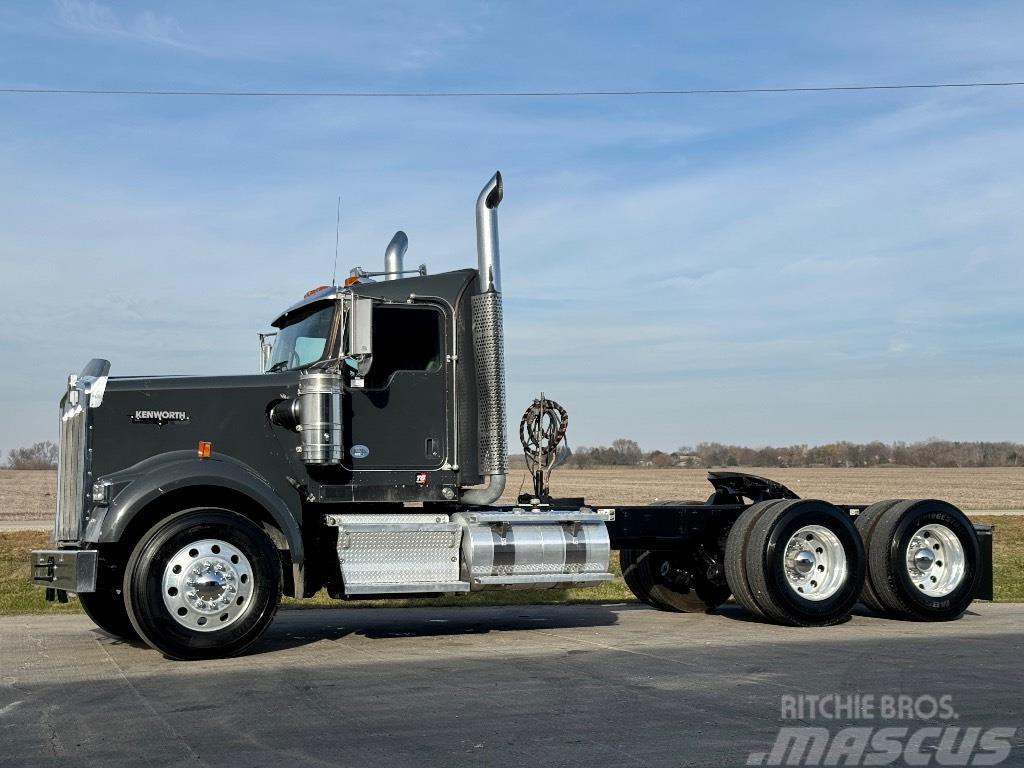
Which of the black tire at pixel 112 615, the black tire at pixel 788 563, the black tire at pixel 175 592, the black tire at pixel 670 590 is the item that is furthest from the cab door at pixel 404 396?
the black tire at pixel 670 590

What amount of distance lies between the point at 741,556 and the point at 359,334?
4.27m

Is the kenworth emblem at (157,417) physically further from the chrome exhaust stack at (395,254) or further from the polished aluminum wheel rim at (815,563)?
the polished aluminum wheel rim at (815,563)

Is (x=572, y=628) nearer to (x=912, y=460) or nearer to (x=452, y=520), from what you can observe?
(x=452, y=520)

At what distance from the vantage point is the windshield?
10477 millimetres

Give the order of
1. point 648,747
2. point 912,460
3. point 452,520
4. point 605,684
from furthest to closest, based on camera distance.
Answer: point 912,460 → point 452,520 → point 605,684 → point 648,747

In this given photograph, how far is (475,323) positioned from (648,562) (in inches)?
151

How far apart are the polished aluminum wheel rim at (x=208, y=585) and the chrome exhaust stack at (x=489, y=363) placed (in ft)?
7.66

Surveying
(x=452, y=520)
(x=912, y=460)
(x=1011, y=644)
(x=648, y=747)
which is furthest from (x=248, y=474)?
Answer: (x=912, y=460)

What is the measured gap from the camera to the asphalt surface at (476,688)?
6.06 m

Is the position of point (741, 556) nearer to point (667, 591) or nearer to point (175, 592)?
point (667, 591)

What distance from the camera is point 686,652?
944 cm

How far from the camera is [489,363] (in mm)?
10617

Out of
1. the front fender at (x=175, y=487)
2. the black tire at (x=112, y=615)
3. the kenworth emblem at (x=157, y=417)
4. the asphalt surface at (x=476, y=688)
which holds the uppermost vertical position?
the kenworth emblem at (x=157, y=417)

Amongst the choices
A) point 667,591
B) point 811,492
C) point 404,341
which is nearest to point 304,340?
point 404,341
